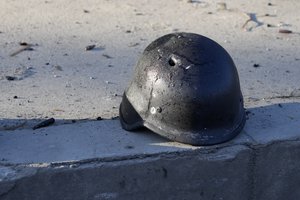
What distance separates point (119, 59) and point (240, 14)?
5.01 ft

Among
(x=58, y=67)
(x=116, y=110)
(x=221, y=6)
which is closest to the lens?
(x=116, y=110)

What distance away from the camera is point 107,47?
492cm

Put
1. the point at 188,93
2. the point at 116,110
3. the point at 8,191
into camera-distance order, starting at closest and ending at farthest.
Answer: the point at 8,191 → the point at 188,93 → the point at 116,110

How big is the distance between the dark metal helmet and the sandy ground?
18.2 inches

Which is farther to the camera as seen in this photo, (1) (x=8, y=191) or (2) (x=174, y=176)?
(2) (x=174, y=176)

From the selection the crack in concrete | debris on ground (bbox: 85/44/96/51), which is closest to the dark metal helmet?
the crack in concrete

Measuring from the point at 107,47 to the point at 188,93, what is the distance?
1.70 m

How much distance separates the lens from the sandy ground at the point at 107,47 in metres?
4.03

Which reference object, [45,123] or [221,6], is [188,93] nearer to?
[45,123]

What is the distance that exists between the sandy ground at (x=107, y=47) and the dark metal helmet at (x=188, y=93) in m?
0.46

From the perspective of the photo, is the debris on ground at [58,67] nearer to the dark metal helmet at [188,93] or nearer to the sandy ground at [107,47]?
the sandy ground at [107,47]

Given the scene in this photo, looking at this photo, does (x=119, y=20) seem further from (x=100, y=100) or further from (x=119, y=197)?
(x=119, y=197)

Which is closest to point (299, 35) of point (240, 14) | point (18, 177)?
point (240, 14)

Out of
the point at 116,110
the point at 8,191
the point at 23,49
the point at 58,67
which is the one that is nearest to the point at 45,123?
the point at 116,110
